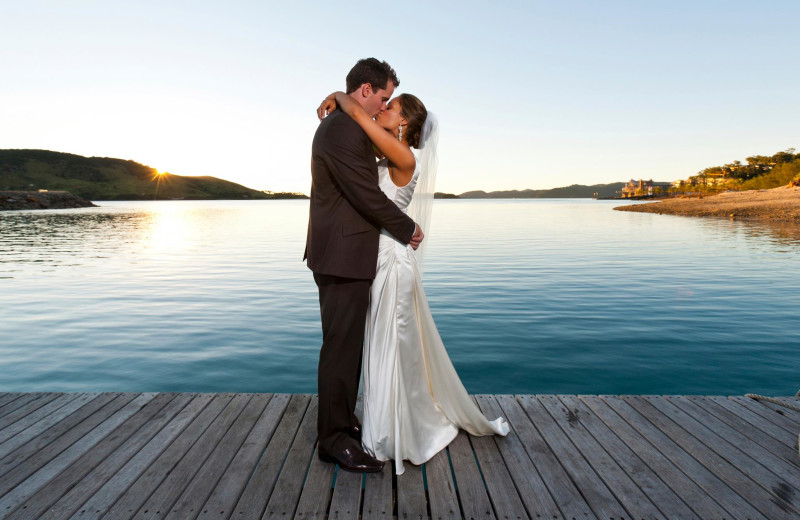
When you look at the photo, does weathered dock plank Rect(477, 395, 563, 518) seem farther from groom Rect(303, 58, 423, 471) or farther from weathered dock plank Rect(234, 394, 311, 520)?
weathered dock plank Rect(234, 394, 311, 520)

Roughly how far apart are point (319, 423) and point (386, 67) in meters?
2.42

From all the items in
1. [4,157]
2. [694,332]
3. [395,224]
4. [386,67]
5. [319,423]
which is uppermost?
A: [4,157]

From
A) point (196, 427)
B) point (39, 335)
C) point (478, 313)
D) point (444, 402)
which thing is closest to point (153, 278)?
point (39, 335)

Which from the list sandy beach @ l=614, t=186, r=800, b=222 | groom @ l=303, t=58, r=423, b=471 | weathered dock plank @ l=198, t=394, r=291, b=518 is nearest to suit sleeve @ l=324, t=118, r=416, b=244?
groom @ l=303, t=58, r=423, b=471

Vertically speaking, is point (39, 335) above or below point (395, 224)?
below

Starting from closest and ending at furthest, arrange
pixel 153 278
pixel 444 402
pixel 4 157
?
pixel 444 402 → pixel 153 278 → pixel 4 157

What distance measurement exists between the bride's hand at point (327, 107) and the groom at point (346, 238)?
110 millimetres

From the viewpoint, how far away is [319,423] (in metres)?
3.61

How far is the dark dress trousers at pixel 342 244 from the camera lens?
321cm

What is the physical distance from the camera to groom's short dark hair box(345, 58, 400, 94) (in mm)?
3232

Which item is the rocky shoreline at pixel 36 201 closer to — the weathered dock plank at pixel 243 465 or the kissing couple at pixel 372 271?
the weathered dock plank at pixel 243 465

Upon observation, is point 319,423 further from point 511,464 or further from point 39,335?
point 39,335

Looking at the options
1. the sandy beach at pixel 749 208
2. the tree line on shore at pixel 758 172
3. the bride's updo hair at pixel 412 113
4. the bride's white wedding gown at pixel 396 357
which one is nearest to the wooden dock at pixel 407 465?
the bride's white wedding gown at pixel 396 357

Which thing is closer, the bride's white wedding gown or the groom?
the groom
